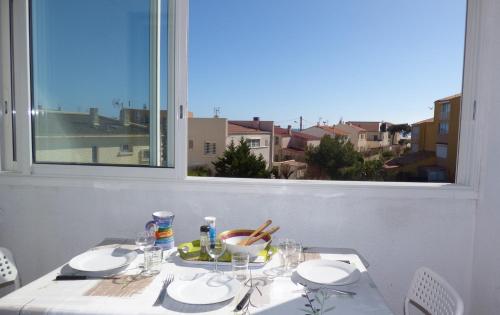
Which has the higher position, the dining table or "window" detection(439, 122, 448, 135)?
"window" detection(439, 122, 448, 135)

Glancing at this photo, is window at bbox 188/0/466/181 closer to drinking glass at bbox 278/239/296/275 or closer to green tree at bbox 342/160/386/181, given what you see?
green tree at bbox 342/160/386/181

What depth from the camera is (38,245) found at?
182cm

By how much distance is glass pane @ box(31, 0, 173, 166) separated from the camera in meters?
1.77

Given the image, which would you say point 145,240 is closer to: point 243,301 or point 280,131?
point 243,301

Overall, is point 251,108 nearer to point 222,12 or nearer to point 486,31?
point 222,12

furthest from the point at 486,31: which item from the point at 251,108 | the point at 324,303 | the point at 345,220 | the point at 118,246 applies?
the point at 251,108

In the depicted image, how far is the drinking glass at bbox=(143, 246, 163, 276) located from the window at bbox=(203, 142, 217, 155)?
1763cm

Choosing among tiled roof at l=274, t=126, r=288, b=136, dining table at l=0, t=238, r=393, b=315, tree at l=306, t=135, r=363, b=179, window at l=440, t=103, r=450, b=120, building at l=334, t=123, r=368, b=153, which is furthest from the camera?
tiled roof at l=274, t=126, r=288, b=136

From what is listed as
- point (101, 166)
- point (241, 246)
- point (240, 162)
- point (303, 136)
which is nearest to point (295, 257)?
point (241, 246)

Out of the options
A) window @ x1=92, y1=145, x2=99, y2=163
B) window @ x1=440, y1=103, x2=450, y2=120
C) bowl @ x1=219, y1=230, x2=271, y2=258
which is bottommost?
bowl @ x1=219, y1=230, x2=271, y2=258

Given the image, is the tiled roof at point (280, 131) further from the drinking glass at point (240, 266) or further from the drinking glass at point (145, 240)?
the drinking glass at point (240, 266)

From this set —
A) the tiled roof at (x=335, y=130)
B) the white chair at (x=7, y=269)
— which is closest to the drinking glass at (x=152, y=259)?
the white chair at (x=7, y=269)

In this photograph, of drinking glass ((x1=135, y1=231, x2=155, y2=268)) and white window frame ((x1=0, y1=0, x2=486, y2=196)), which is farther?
white window frame ((x1=0, y1=0, x2=486, y2=196))

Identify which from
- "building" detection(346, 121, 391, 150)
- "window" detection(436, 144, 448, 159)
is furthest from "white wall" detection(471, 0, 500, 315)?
"building" detection(346, 121, 391, 150)
